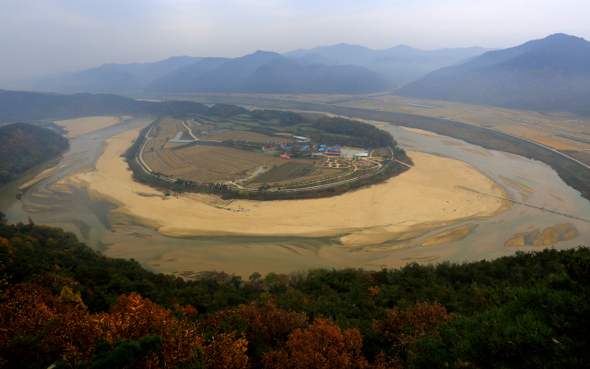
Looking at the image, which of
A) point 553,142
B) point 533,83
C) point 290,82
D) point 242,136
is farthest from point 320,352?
point 290,82

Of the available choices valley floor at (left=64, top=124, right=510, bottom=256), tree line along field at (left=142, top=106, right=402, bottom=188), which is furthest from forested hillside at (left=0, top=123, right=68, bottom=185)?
tree line along field at (left=142, top=106, right=402, bottom=188)

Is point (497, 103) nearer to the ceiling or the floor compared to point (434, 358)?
nearer to the ceiling

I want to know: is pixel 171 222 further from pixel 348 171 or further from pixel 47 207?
pixel 348 171

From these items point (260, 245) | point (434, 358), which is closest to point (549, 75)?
point (260, 245)

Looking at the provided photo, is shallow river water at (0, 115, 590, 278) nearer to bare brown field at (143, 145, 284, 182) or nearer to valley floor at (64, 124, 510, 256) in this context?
valley floor at (64, 124, 510, 256)

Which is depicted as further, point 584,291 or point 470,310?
point 470,310

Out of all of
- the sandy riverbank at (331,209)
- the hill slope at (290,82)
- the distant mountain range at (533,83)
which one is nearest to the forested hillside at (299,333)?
the sandy riverbank at (331,209)

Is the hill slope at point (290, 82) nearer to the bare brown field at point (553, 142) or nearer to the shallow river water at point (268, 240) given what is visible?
the bare brown field at point (553, 142)
